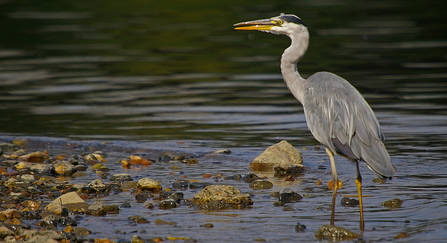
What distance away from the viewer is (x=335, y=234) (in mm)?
5551

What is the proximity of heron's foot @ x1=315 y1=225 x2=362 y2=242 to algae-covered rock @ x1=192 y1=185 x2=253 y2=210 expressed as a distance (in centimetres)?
117

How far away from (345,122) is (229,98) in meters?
7.03

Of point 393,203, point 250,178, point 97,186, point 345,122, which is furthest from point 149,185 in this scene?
point 393,203

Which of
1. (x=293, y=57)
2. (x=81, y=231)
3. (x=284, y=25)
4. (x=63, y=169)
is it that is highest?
(x=284, y=25)

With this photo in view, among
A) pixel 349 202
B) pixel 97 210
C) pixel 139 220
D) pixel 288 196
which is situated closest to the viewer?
pixel 139 220

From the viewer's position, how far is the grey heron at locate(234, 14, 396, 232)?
20.0 ft

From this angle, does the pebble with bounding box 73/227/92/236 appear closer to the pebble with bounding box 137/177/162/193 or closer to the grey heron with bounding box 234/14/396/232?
the pebble with bounding box 137/177/162/193

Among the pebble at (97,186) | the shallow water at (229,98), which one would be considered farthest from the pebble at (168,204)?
the pebble at (97,186)

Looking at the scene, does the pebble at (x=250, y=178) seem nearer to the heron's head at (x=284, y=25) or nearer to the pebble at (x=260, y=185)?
the pebble at (x=260, y=185)

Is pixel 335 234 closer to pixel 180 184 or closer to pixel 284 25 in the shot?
pixel 180 184

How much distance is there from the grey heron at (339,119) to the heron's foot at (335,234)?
0.26 meters

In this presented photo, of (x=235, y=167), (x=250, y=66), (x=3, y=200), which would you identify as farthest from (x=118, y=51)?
(x=3, y=200)

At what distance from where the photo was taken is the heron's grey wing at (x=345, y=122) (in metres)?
6.09

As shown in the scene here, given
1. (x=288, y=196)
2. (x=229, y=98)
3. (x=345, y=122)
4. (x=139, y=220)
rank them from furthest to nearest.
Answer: (x=229, y=98)
(x=288, y=196)
(x=345, y=122)
(x=139, y=220)
